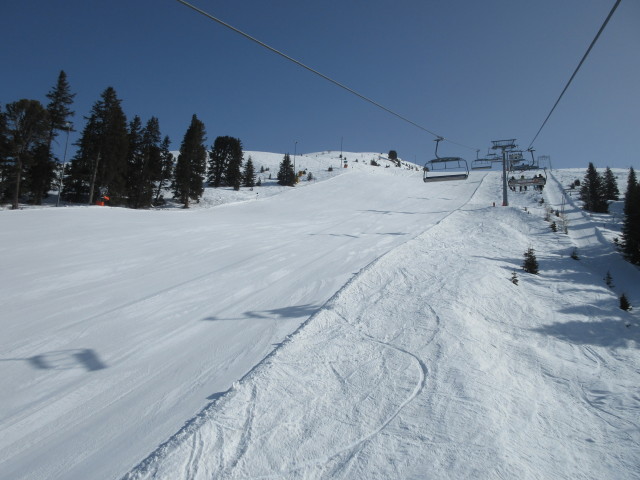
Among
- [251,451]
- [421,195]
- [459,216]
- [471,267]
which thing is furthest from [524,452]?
[421,195]

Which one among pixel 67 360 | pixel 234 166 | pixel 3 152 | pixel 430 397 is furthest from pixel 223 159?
pixel 430 397

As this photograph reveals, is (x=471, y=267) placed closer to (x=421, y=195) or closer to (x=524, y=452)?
(x=524, y=452)

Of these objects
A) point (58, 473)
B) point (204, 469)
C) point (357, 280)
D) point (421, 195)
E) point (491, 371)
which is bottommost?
point (58, 473)

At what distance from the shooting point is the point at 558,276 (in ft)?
28.9

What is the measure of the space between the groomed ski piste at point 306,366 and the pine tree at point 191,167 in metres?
22.4

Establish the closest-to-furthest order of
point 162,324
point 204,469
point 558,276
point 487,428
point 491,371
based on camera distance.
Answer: point 204,469, point 487,428, point 491,371, point 162,324, point 558,276

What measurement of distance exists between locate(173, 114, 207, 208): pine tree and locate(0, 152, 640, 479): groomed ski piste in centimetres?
2236

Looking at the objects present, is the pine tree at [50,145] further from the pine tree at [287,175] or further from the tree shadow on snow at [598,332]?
the tree shadow on snow at [598,332]

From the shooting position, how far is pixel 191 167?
3097 cm

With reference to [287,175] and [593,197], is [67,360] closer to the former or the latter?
[287,175]

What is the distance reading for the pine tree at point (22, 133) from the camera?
23719 millimetres

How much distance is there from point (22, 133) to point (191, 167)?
12.3 m

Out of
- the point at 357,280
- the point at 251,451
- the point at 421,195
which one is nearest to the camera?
the point at 251,451

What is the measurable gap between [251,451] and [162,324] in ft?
9.78
